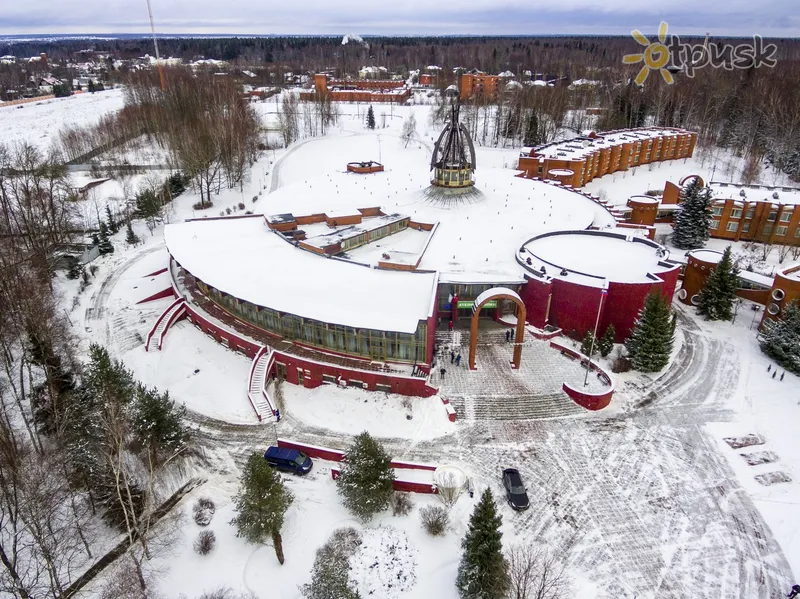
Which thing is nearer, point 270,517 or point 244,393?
point 270,517

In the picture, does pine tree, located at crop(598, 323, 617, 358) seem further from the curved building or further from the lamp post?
the curved building

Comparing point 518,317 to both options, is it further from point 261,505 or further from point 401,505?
point 261,505

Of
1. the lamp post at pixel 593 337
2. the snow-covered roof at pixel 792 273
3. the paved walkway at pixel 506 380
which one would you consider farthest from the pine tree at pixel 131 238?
the snow-covered roof at pixel 792 273

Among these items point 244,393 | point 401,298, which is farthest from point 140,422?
point 401,298

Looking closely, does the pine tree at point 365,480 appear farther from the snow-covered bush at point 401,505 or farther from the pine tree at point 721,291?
the pine tree at point 721,291

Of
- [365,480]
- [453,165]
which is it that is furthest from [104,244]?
[365,480]

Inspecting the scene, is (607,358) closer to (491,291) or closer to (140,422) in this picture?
(491,291)

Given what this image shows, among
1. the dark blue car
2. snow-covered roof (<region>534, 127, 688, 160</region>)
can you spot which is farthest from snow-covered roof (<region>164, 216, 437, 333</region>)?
snow-covered roof (<region>534, 127, 688, 160</region>)
